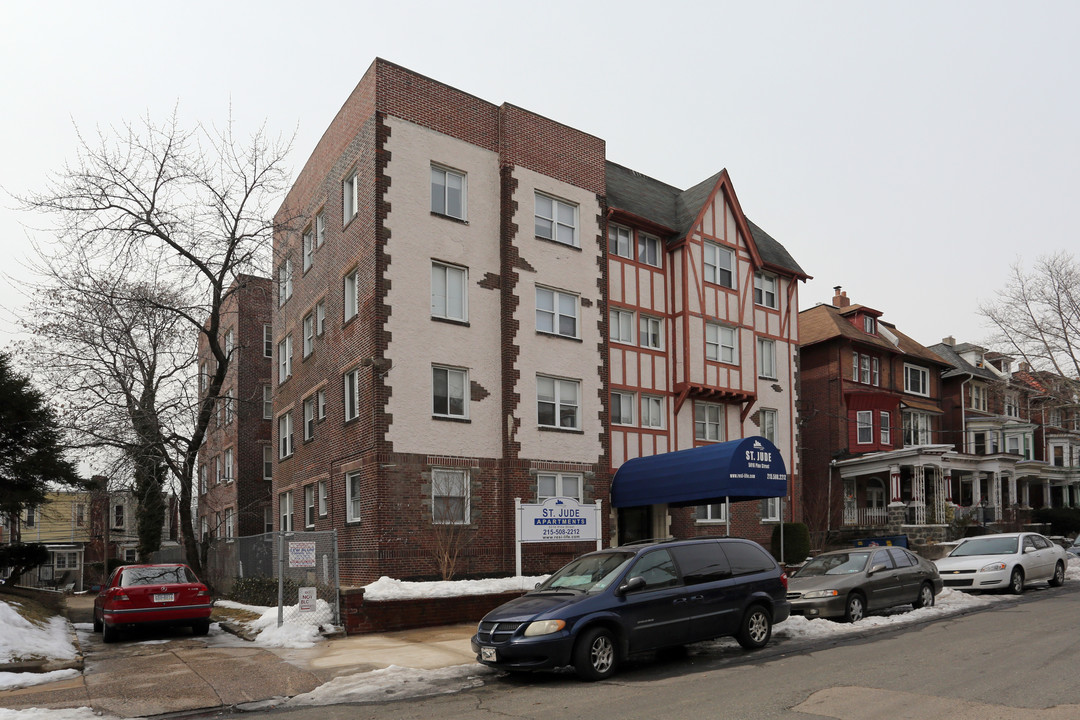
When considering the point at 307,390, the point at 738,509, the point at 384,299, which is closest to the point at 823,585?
the point at 384,299

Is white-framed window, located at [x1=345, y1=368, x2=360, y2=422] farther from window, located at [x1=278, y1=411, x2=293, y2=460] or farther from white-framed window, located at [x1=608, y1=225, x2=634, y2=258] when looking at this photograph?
white-framed window, located at [x1=608, y1=225, x2=634, y2=258]

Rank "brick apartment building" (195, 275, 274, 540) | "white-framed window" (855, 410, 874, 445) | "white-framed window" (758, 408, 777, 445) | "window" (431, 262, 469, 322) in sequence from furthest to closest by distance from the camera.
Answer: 1. "brick apartment building" (195, 275, 274, 540)
2. "white-framed window" (855, 410, 874, 445)
3. "white-framed window" (758, 408, 777, 445)
4. "window" (431, 262, 469, 322)

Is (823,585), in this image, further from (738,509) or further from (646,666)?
(738,509)

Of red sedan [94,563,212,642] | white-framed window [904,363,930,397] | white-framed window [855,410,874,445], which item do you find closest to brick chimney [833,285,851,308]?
white-framed window [904,363,930,397]

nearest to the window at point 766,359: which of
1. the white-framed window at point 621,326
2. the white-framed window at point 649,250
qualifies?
the white-framed window at point 649,250

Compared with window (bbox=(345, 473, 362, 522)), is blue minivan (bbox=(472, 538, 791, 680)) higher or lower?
lower

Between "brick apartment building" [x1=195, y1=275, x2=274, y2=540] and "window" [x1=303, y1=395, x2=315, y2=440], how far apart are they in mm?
11797

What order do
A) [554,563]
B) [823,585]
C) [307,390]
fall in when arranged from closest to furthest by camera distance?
[823,585]
[554,563]
[307,390]

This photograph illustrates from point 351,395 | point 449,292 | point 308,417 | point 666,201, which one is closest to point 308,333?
point 308,417

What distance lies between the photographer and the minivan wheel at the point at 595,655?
10.8 meters

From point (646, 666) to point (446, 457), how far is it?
36.7 feet

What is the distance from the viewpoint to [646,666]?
12047 millimetres

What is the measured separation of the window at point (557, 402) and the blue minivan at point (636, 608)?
38.3 feet

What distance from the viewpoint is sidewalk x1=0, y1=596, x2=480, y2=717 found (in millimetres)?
10664
